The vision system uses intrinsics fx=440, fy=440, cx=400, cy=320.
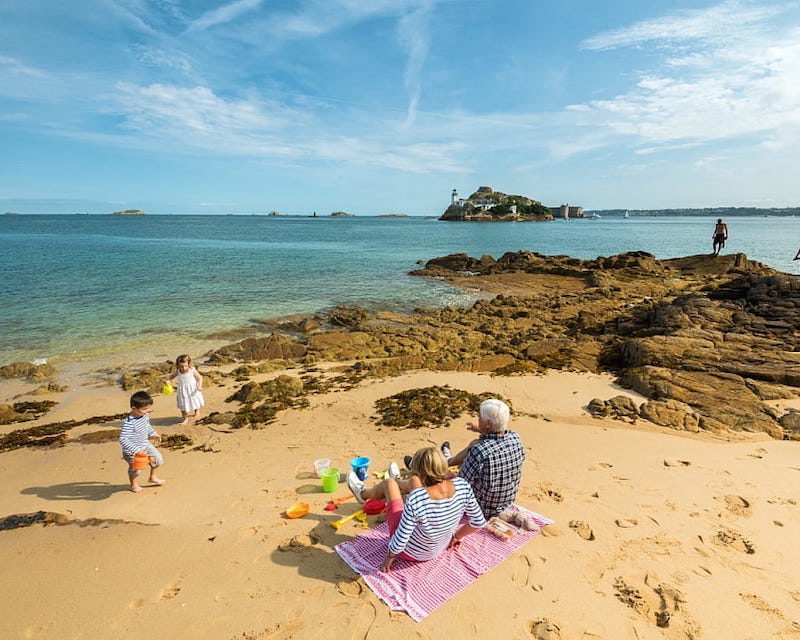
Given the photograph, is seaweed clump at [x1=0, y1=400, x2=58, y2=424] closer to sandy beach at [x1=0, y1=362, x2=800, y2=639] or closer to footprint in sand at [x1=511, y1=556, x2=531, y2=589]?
sandy beach at [x1=0, y1=362, x2=800, y2=639]

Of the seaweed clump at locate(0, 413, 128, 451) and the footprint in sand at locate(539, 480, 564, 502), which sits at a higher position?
the footprint in sand at locate(539, 480, 564, 502)

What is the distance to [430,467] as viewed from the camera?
4.11 meters

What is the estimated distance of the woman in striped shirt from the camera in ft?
13.2

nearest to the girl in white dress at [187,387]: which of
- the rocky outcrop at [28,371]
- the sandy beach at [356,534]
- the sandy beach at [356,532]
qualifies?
the sandy beach at [356,534]

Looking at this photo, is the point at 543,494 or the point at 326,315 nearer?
the point at 543,494

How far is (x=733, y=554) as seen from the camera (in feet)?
14.8

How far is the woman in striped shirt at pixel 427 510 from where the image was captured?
13.2 ft

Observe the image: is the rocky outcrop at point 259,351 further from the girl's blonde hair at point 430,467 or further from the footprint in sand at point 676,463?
the footprint in sand at point 676,463

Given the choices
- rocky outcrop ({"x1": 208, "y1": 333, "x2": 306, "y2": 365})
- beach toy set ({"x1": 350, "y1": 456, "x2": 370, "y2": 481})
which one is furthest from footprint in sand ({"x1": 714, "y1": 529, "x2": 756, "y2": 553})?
rocky outcrop ({"x1": 208, "y1": 333, "x2": 306, "y2": 365})

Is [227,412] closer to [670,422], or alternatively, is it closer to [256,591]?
[256,591]

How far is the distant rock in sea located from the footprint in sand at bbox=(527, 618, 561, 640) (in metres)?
162

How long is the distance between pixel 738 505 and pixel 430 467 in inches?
163

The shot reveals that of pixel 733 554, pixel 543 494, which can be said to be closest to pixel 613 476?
pixel 543 494

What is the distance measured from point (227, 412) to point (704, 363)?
10187 millimetres
